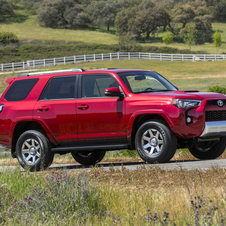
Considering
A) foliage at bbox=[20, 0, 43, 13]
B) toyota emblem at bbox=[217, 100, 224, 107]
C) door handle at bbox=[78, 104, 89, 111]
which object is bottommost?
foliage at bbox=[20, 0, 43, 13]

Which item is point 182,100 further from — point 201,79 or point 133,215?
point 201,79

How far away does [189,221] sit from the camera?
4.04 m

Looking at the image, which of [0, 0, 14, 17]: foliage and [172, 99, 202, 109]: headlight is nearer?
[172, 99, 202, 109]: headlight

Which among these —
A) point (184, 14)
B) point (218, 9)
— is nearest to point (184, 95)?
point (184, 14)

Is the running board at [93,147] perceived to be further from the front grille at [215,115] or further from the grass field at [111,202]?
the grass field at [111,202]

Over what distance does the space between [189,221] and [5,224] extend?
1.99 meters

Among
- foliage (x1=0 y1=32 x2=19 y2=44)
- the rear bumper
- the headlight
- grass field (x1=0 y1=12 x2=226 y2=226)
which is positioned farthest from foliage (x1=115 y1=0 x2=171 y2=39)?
grass field (x1=0 y1=12 x2=226 y2=226)

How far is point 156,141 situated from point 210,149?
1.98 metres

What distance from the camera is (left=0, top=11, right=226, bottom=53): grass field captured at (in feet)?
287

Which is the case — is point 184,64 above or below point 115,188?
below

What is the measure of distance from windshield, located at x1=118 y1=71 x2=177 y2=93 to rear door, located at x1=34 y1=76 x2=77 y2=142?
115 cm

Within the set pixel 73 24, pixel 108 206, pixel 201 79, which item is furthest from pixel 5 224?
pixel 73 24

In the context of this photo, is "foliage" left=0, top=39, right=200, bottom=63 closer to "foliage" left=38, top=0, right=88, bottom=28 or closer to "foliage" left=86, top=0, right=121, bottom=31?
"foliage" left=38, top=0, right=88, bottom=28

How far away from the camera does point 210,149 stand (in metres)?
9.05
